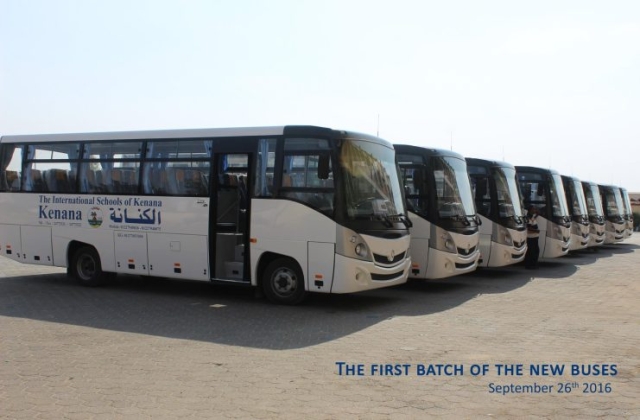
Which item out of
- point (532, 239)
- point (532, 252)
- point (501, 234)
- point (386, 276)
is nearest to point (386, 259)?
point (386, 276)

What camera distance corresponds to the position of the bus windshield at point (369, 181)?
36.8ft

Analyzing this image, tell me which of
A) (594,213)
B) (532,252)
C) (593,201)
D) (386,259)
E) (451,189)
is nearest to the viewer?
(386,259)

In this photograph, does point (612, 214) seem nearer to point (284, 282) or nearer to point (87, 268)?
point (284, 282)

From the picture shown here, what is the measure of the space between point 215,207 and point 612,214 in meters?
22.6

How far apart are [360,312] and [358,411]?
5538 mm

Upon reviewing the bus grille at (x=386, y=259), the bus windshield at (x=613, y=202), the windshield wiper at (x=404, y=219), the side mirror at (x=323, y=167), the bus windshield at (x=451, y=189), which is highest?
the side mirror at (x=323, y=167)

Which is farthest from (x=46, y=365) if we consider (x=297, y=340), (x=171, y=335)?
(x=297, y=340)

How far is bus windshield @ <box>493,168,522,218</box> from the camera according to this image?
54.5 feet

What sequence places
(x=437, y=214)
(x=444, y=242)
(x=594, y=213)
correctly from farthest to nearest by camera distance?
(x=594, y=213), (x=437, y=214), (x=444, y=242)

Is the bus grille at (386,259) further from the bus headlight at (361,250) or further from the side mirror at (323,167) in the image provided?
the side mirror at (323,167)

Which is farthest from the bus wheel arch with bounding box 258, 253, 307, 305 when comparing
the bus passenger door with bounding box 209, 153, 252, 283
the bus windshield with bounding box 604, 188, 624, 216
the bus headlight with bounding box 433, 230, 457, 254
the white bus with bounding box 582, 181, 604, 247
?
the bus windshield with bounding box 604, 188, 624, 216

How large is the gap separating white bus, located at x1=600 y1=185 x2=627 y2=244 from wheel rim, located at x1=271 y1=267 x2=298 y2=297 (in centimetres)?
2077

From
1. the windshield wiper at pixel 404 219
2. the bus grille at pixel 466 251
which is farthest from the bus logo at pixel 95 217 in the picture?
the bus grille at pixel 466 251

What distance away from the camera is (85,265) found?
14.6 metres
